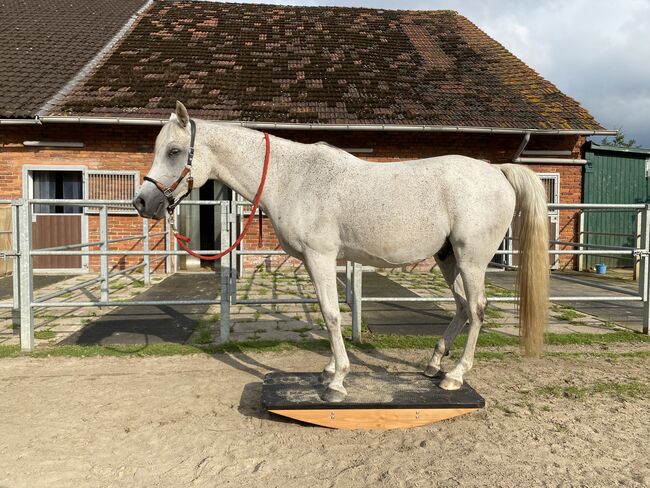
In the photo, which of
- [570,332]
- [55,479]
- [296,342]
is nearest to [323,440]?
[55,479]

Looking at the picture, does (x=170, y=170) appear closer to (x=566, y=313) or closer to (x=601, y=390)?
(x=601, y=390)

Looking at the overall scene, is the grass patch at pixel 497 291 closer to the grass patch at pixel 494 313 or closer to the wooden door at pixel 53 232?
the grass patch at pixel 494 313

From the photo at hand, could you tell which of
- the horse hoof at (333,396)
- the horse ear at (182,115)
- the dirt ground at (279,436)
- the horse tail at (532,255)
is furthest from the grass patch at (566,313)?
the horse ear at (182,115)

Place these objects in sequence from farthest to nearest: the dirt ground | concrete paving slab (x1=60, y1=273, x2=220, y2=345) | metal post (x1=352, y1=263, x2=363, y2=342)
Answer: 1. concrete paving slab (x1=60, y1=273, x2=220, y2=345)
2. metal post (x1=352, y1=263, x2=363, y2=342)
3. the dirt ground

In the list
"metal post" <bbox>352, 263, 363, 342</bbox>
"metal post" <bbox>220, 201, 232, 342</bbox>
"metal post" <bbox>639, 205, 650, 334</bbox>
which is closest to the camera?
"metal post" <bbox>220, 201, 232, 342</bbox>

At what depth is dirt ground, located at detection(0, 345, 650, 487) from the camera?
2.05 metres

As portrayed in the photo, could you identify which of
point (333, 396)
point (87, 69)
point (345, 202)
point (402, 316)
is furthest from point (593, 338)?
point (87, 69)

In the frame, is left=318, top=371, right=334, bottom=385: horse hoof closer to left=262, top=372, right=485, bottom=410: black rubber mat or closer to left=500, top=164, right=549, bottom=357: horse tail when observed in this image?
left=262, top=372, right=485, bottom=410: black rubber mat

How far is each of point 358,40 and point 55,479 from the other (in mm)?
12586

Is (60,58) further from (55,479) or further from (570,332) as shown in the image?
(570,332)

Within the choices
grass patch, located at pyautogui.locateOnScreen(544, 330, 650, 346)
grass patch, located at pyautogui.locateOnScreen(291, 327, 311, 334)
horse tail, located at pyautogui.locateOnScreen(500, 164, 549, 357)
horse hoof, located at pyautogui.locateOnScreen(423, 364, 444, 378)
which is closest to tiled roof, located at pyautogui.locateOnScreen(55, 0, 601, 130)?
grass patch, located at pyautogui.locateOnScreen(291, 327, 311, 334)

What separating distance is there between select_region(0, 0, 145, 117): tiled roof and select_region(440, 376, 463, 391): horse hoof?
920 centimetres

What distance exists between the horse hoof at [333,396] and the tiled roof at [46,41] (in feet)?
28.8

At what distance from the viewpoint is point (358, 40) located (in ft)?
40.0
